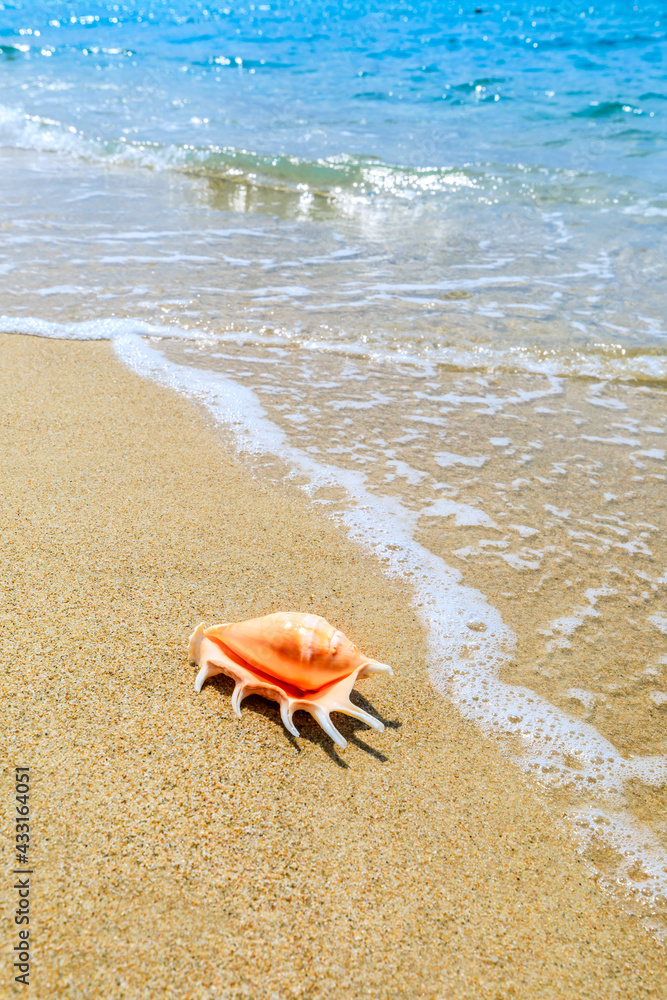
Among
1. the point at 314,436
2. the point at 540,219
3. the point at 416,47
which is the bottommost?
the point at 314,436

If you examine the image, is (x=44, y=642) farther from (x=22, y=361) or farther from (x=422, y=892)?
(x=22, y=361)

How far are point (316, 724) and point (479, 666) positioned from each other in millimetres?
611

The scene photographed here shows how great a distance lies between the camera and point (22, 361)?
3.86 meters

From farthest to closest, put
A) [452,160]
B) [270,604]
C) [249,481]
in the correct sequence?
[452,160] < [249,481] < [270,604]

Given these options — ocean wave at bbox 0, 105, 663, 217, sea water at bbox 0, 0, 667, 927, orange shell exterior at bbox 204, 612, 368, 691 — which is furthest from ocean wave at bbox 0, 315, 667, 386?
ocean wave at bbox 0, 105, 663, 217

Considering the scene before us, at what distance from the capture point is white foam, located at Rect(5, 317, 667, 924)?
1.87m

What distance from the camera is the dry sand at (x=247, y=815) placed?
1448 millimetres

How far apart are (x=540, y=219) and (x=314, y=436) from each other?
484 cm

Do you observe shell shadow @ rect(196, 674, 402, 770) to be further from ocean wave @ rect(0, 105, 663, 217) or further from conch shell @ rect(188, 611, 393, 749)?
ocean wave @ rect(0, 105, 663, 217)

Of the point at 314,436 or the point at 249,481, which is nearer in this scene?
the point at 249,481

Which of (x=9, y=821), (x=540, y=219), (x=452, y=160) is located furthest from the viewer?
(x=452, y=160)

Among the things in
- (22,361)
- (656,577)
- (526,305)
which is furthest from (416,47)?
(656,577)

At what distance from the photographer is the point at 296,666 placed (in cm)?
196

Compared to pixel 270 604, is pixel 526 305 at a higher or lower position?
higher
